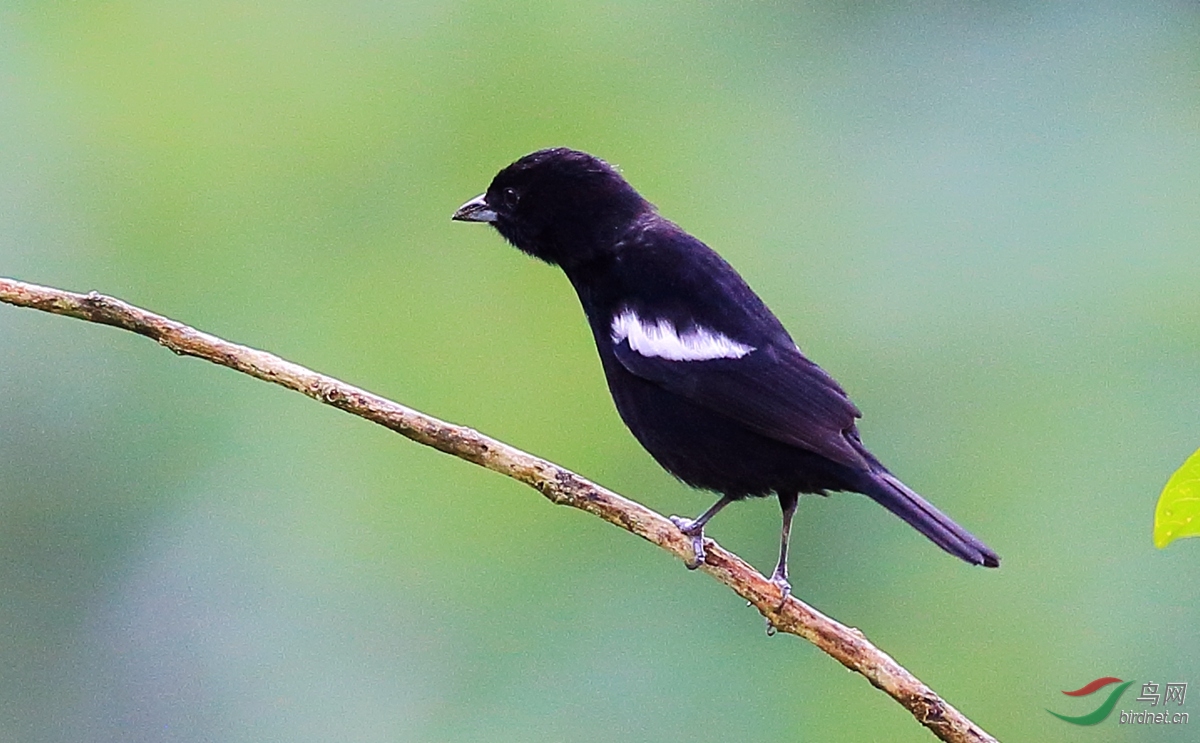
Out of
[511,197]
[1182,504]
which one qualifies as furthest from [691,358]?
[1182,504]

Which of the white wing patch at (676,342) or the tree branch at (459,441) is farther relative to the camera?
the white wing patch at (676,342)

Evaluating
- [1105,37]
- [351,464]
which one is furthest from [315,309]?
[1105,37]

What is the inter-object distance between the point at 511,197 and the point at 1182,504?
1.37m

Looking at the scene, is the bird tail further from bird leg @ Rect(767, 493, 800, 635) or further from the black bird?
bird leg @ Rect(767, 493, 800, 635)

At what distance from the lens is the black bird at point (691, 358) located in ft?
6.04

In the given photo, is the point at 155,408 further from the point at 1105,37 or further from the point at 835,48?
the point at 1105,37

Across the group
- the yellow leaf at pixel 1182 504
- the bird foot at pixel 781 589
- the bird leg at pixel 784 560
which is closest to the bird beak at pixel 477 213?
the bird leg at pixel 784 560

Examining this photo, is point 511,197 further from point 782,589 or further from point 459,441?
point 782,589

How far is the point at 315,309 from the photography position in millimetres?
2719

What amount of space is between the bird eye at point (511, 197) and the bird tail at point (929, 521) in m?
0.85

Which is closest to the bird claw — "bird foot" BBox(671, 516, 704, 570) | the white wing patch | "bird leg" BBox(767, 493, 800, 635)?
"bird leg" BBox(767, 493, 800, 635)

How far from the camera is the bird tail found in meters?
1.57

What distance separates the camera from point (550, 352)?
9.14 ft

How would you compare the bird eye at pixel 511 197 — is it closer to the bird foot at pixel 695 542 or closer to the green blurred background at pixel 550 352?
the green blurred background at pixel 550 352
